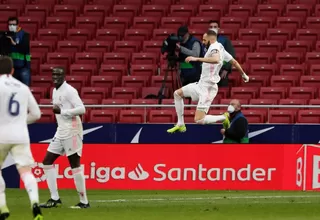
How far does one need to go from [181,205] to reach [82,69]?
29.6ft

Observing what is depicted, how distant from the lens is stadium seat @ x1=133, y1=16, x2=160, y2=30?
28.8m

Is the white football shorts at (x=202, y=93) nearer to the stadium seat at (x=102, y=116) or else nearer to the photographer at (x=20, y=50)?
the stadium seat at (x=102, y=116)

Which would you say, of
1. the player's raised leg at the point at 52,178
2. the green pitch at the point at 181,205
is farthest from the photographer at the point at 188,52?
the player's raised leg at the point at 52,178

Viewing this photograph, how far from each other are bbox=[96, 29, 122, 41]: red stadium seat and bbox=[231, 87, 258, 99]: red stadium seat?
4102 mm

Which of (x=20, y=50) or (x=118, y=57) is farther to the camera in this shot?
(x=118, y=57)

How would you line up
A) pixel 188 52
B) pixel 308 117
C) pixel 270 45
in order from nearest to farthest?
pixel 188 52
pixel 308 117
pixel 270 45

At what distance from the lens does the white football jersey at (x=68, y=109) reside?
60.2 ft

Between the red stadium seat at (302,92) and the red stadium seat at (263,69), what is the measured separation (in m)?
1.11

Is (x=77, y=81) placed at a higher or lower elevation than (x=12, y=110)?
lower

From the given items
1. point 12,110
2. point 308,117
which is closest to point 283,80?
point 308,117

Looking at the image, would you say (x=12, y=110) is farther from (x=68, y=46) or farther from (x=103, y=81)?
(x=68, y=46)

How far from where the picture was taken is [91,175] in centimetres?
2316

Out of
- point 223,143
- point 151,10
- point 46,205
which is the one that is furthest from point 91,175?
point 151,10

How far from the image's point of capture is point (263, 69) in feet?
87.7
